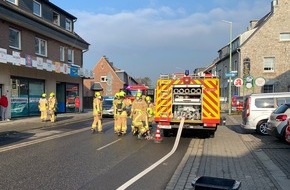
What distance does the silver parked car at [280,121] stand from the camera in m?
12.0

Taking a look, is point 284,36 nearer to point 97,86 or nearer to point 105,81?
point 105,81

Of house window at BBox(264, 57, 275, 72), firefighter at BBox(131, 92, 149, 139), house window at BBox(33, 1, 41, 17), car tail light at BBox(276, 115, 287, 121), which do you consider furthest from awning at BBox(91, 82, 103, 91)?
car tail light at BBox(276, 115, 287, 121)

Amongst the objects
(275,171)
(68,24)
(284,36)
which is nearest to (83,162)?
(275,171)

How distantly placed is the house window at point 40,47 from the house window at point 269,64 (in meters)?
26.5

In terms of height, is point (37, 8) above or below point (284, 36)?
below

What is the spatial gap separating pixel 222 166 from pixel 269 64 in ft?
120

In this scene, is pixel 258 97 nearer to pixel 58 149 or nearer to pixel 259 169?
pixel 259 169

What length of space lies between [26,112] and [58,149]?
48.0 ft

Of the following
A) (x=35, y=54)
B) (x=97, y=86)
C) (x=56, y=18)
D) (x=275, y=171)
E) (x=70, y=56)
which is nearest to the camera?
(x=275, y=171)

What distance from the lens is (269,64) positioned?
138 ft

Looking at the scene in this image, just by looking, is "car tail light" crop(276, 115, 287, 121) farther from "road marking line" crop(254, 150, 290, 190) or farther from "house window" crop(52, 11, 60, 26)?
"house window" crop(52, 11, 60, 26)

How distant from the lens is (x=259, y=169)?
26.5ft

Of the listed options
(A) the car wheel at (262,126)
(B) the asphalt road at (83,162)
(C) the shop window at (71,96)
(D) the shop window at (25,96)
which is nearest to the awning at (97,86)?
(C) the shop window at (71,96)

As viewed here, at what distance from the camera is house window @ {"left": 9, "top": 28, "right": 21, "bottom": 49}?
73.8 ft
